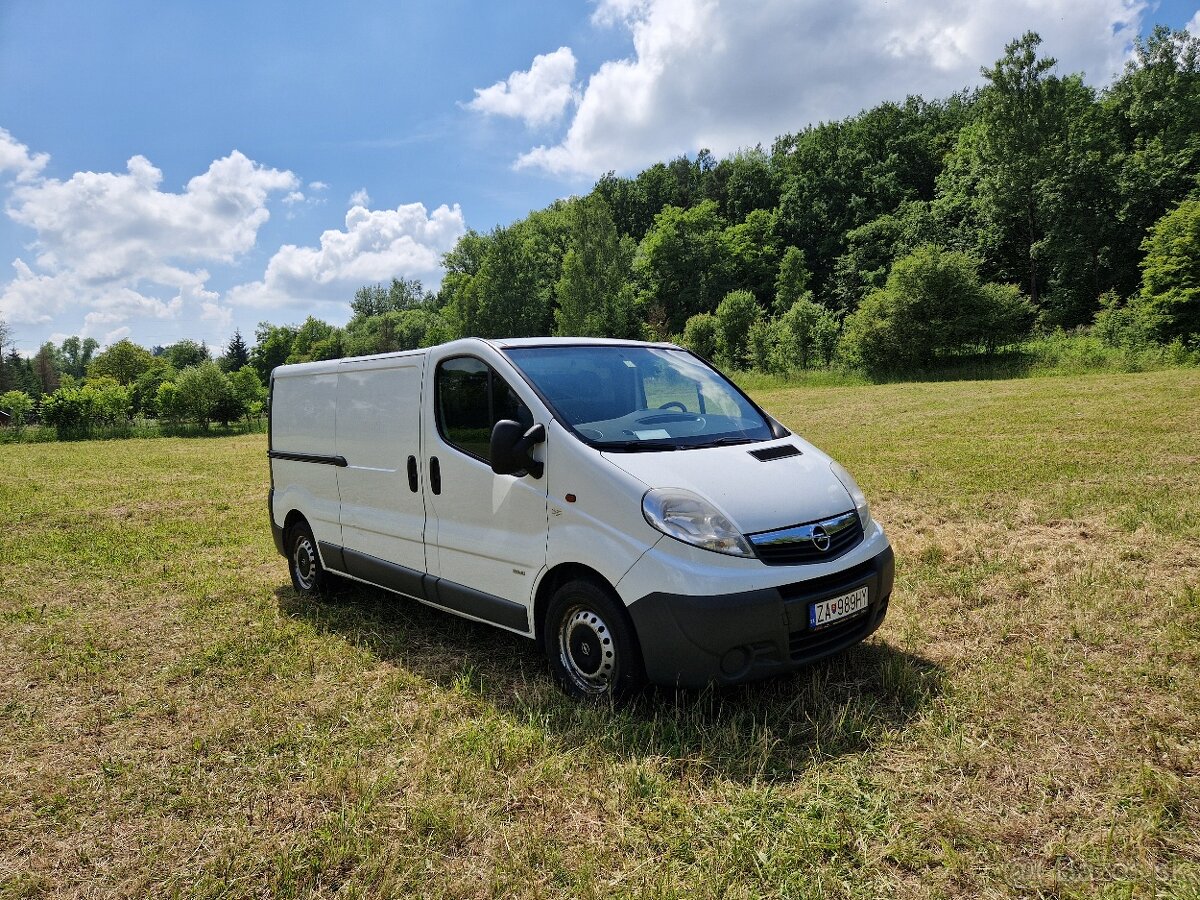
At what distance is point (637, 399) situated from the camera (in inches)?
167

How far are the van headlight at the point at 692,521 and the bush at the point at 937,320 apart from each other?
3710 centimetres

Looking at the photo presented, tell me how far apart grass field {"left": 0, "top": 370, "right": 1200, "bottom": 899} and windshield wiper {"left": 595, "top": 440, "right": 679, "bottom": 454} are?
1.31 meters

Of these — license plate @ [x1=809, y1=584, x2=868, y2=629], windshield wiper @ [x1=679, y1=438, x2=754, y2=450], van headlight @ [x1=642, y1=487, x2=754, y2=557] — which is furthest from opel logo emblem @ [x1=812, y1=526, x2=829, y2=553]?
windshield wiper @ [x1=679, y1=438, x2=754, y2=450]

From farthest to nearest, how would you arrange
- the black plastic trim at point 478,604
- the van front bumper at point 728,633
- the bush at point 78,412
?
the bush at point 78,412 < the black plastic trim at point 478,604 < the van front bumper at point 728,633

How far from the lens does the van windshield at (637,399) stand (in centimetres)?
389

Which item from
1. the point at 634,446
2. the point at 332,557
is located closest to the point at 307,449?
the point at 332,557

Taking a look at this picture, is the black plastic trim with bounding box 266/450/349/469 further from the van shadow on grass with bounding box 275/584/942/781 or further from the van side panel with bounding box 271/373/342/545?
the van shadow on grass with bounding box 275/584/942/781

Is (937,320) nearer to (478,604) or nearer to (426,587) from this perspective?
(426,587)

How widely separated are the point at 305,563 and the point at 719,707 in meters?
4.20

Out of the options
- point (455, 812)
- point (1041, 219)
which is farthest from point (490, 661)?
point (1041, 219)

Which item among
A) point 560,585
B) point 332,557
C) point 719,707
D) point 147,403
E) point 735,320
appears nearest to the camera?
point 719,707

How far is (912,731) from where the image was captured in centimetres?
333

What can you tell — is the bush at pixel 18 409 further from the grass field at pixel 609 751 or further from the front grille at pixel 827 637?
the front grille at pixel 827 637

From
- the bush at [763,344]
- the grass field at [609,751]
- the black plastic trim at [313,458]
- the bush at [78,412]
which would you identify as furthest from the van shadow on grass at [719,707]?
the bush at [763,344]
